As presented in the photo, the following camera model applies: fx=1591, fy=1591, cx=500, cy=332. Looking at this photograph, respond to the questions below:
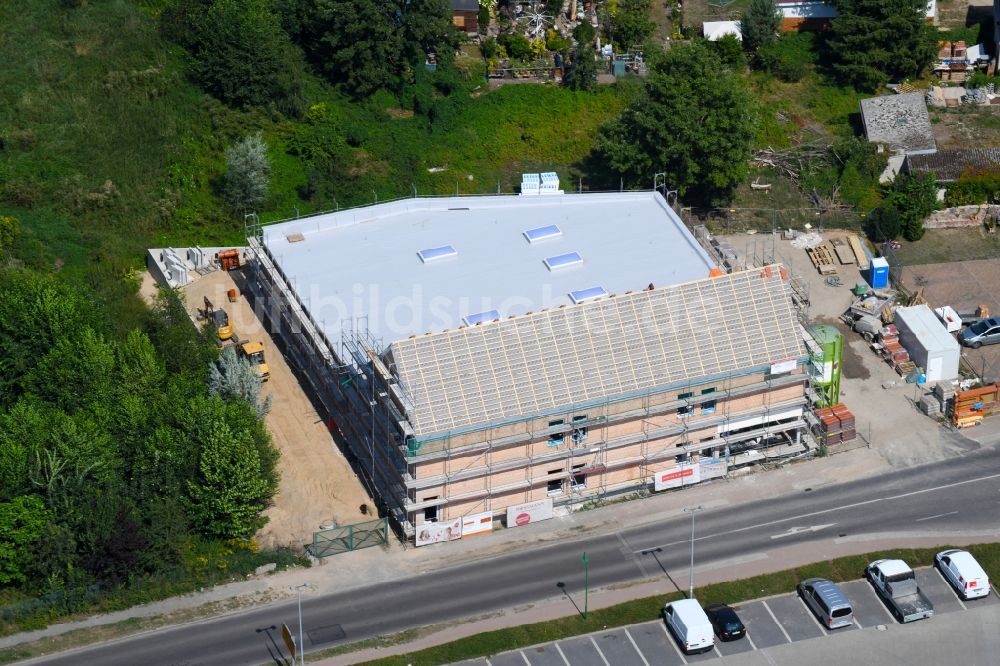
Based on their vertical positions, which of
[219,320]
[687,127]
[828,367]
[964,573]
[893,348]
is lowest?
[964,573]

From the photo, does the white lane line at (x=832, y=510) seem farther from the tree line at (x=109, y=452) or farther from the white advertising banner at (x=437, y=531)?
the tree line at (x=109, y=452)

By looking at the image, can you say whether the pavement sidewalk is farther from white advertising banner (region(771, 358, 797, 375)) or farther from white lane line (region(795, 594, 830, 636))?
white advertising banner (region(771, 358, 797, 375))

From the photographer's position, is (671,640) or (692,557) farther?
(692,557)

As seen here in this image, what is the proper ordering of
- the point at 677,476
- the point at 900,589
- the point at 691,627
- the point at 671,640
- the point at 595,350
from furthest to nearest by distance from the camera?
the point at 677,476, the point at 595,350, the point at 900,589, the point at 671,640, the point at 691,627

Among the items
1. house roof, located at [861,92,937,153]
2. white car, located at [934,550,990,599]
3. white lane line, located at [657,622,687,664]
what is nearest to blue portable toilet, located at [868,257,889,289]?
house roof, located at [861,92,937,153]

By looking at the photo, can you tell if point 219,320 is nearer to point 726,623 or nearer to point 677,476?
point 677,476

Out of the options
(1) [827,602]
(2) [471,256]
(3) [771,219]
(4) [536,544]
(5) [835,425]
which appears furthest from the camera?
(3) [771,219]

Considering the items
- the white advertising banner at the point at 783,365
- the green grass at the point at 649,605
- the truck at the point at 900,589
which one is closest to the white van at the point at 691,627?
the green grass at the point at 649,605

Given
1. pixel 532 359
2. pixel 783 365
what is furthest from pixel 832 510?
pixel 532 359
